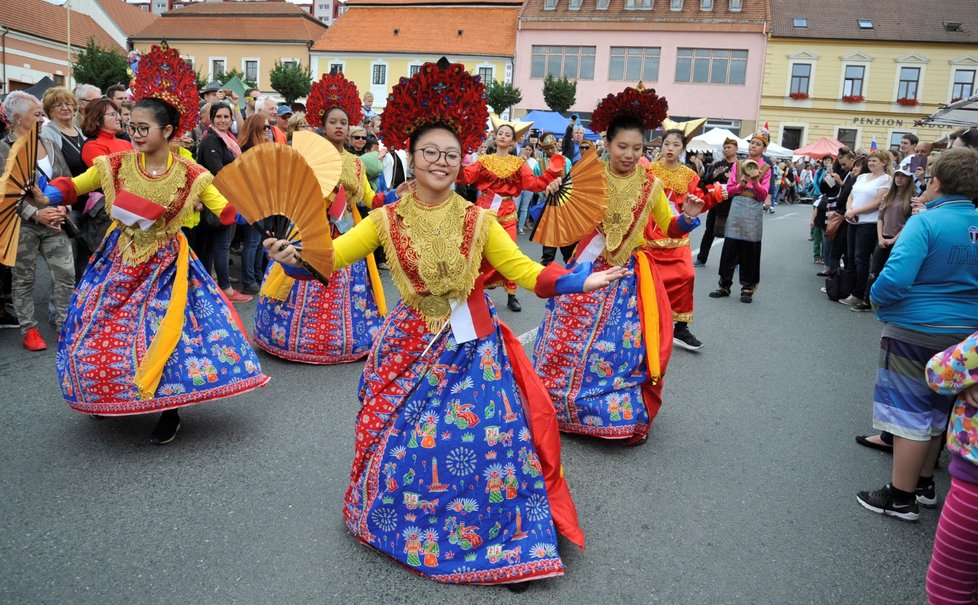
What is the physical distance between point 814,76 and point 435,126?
134ft

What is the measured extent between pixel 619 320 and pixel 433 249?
1760 millimetres

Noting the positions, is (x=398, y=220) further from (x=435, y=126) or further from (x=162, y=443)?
(x=162, y=443)

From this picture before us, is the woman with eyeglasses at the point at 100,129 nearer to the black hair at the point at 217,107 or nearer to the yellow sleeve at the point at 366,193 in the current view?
the black hair at the point at 217,107

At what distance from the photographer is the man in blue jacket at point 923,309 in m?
3.29

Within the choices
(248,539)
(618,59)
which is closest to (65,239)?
(248,539)

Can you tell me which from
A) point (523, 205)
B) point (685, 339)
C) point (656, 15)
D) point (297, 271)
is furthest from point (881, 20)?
point (297, 271)

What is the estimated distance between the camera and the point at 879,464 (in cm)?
431

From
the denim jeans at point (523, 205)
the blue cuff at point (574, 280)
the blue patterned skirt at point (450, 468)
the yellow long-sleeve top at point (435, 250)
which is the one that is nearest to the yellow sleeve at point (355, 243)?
the yellow long-sleeve top at point (435, 250)

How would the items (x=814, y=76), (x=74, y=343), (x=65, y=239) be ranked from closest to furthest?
1. (x=74, y=343)
2. (x=65, y=239)
3. (x=814, y=76)

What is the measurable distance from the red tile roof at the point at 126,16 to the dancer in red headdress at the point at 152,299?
176 ft

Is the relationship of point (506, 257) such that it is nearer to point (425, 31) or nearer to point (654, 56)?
point (654, 56)

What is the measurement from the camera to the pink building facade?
38500 mm

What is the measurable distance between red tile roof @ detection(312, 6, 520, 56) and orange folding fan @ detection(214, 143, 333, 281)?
41.3m

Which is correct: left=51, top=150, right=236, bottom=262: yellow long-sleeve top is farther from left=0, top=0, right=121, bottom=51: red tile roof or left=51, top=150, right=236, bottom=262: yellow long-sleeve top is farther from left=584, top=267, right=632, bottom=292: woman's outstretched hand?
left=0, top=0, right=121, bottom=51: red tile roof
